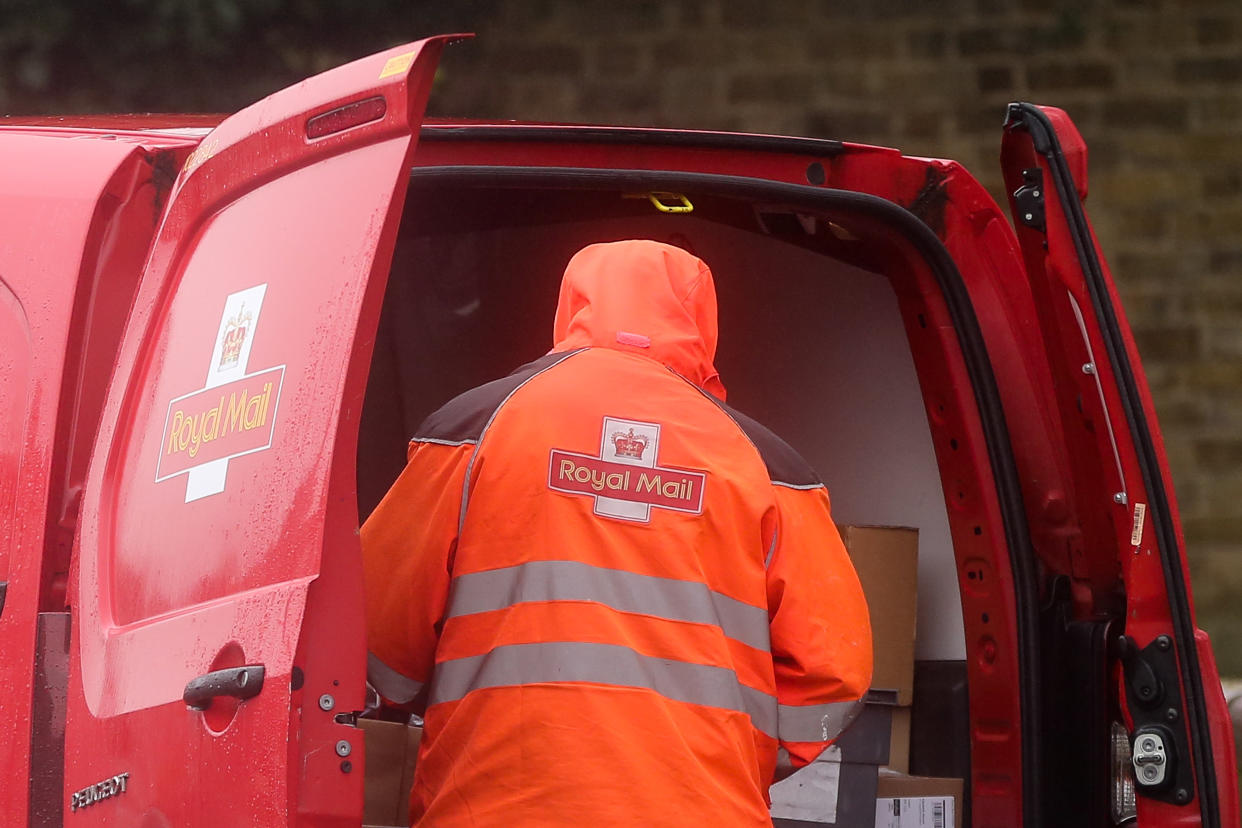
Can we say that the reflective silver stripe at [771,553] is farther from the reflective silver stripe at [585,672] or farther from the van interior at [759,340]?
the van interior at [759,340]

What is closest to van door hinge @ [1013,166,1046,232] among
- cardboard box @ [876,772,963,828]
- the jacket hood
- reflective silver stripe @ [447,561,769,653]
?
the jacket hood

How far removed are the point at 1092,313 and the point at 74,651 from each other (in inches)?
68.2

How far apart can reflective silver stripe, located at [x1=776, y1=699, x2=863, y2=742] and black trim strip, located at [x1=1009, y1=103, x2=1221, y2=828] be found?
55 cm

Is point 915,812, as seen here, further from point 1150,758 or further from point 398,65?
point 398,65

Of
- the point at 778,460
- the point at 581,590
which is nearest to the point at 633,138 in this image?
the point at 778,460

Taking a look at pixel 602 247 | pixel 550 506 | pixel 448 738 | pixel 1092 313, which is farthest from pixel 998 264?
pixel 448 738

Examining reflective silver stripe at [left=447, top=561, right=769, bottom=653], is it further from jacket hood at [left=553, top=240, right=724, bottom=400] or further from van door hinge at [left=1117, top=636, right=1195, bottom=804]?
van door hinge at [left=1117, top=636, right=1195, bottom=804]

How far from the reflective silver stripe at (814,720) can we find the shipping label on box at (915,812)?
870 millimetres

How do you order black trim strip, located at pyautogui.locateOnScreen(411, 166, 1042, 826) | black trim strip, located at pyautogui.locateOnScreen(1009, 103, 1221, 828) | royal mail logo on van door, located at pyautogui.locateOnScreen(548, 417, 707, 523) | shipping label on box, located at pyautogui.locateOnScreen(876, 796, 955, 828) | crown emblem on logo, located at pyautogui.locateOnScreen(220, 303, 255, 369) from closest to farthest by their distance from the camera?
crown emblem on logo, located at pyautogui.locateOnScreen(220, 303, 255, 369) < royal mail logo on van door, located at pyautogui.locateOnScreen(548, 417, 707, 523) < black trim strip, located at pyautogui.locateOnScreen(1009, 103, 1221, 828) < black trim strip, located at pyautogui.locateOnScreen(411, 166, 1042, 826) < shipping label on box, located at pyautogui.locateOnScreen(876, 796, 955, 828)

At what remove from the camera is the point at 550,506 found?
265 cm

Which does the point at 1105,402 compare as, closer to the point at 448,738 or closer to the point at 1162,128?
the point at 448,738

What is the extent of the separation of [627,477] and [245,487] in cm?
68

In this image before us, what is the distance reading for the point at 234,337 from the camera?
7.95ft

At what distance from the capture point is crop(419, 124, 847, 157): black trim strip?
3088 mm
